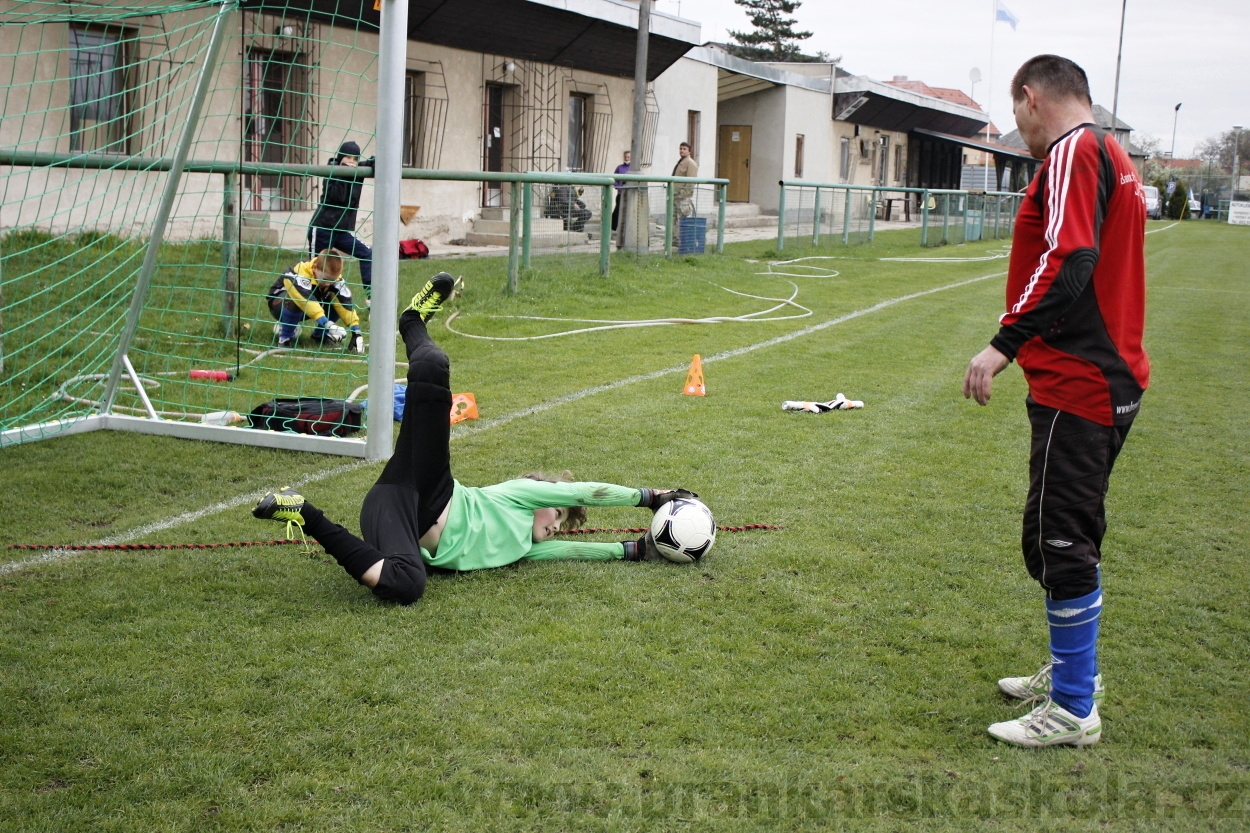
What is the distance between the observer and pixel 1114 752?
10.7 ft

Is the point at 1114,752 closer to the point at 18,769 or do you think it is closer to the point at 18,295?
the point at 18,769

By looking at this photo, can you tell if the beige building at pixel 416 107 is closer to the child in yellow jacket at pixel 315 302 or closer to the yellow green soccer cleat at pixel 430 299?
the child in yellow jacket at pixel 315 302

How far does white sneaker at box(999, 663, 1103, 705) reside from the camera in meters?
3.54

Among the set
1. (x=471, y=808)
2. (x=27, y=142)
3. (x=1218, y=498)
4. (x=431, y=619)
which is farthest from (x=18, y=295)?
(x=1218, y=498)

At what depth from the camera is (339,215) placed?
27.3 feet

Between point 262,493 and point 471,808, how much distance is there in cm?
328

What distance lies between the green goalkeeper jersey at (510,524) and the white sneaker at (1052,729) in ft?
6.38

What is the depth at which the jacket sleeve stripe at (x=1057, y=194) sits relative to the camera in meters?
3.10

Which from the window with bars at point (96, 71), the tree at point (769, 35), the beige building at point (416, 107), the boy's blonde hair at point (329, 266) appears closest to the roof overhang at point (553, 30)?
the beige building at point (416, 107)

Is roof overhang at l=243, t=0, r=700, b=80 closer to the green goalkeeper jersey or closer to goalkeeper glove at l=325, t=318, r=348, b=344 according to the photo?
goalkeeper glove at l=325, t=318, r=348, b=344

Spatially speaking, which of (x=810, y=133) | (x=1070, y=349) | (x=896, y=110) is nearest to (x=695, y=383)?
(x=1070, y=349)

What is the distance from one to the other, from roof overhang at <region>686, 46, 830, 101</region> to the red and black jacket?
2785cm

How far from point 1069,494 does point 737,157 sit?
34706 mm

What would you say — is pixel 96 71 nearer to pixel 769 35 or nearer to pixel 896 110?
pixel 896 110
